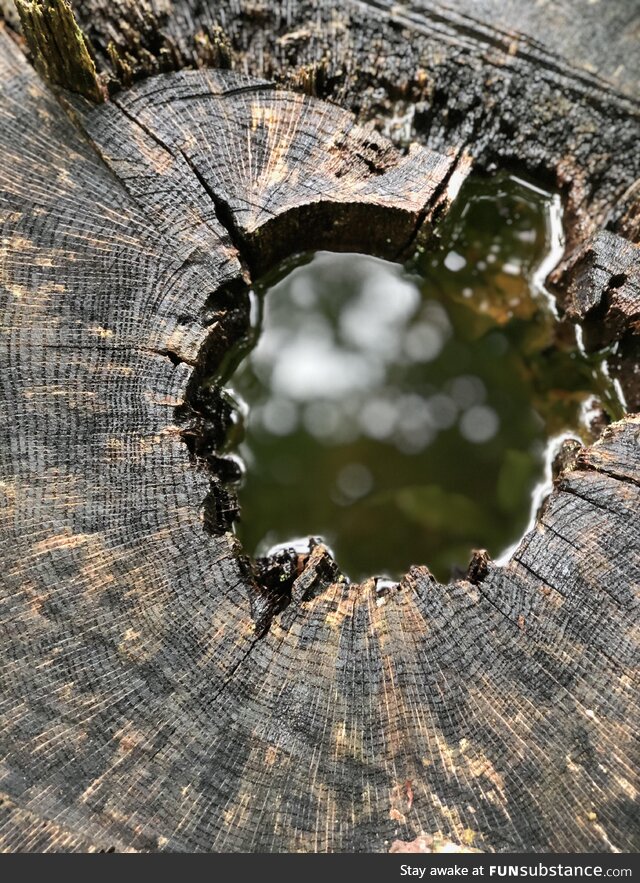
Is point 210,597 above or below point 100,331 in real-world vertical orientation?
below

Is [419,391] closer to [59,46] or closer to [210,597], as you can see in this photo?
[210,597]

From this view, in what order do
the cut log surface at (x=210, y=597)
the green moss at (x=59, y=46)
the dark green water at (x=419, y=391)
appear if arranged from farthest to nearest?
1. the dark green water at (x=419, y=391)
2. the green moss at (x=59, y=46)
3. the cut log surface at (x=210, y=597)

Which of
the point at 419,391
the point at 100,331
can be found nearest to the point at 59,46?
the point at 100,331

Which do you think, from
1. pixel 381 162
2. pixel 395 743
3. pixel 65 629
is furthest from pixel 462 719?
pixel 381 162

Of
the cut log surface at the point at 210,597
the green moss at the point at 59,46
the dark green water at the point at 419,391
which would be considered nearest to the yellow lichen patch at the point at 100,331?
the cut log surface at the point at 210,597

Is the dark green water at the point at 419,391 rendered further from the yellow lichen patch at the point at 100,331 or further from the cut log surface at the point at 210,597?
the yellow lichen patch at the point at 100,331

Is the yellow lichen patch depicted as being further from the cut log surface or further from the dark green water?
the dark green water
